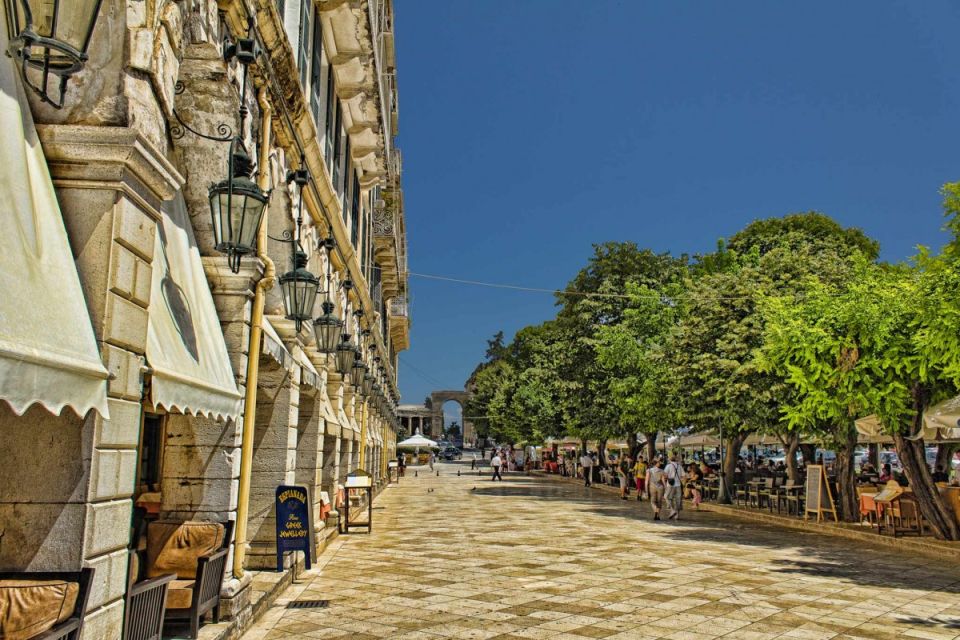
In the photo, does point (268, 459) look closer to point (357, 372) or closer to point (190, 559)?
point (190, 559)

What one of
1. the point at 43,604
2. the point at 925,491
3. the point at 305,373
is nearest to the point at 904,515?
the point at 925,491

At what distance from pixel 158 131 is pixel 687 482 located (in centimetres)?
2320

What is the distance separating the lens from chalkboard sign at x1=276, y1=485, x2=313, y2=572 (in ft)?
31.3

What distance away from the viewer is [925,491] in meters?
15.6

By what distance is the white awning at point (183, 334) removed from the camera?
17.0ft

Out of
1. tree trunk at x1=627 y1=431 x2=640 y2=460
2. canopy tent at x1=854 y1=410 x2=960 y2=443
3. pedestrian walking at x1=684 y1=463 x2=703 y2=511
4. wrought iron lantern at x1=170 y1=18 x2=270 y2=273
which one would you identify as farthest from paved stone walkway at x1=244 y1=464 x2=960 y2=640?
tree trunk at x1=627 y1=431 x2=640 y2=460

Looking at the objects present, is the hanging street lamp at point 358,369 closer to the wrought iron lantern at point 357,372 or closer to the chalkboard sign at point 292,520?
the wrought iron lantern at point 357,372

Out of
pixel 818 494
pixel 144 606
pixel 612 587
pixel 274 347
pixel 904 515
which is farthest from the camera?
pixel 818 494

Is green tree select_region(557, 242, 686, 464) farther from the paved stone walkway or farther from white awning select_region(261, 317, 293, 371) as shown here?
white awning select_region(261, 317, 293, 371)

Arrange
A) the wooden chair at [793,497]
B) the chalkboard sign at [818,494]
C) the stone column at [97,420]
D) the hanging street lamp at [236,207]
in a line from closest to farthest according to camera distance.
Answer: the stone column at [97,420], the hanging street lamp at [236,207], the chalkboard sign at [818,494], the wooden chair at [793,497]

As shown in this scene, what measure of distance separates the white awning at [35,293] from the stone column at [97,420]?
6.2 inches

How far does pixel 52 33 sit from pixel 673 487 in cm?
1838

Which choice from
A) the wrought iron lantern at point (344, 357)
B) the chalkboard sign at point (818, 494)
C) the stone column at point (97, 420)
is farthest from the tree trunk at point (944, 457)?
the stone column at point (97, 420)

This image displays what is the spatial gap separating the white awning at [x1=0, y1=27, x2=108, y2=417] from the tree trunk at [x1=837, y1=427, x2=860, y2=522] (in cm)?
1827
